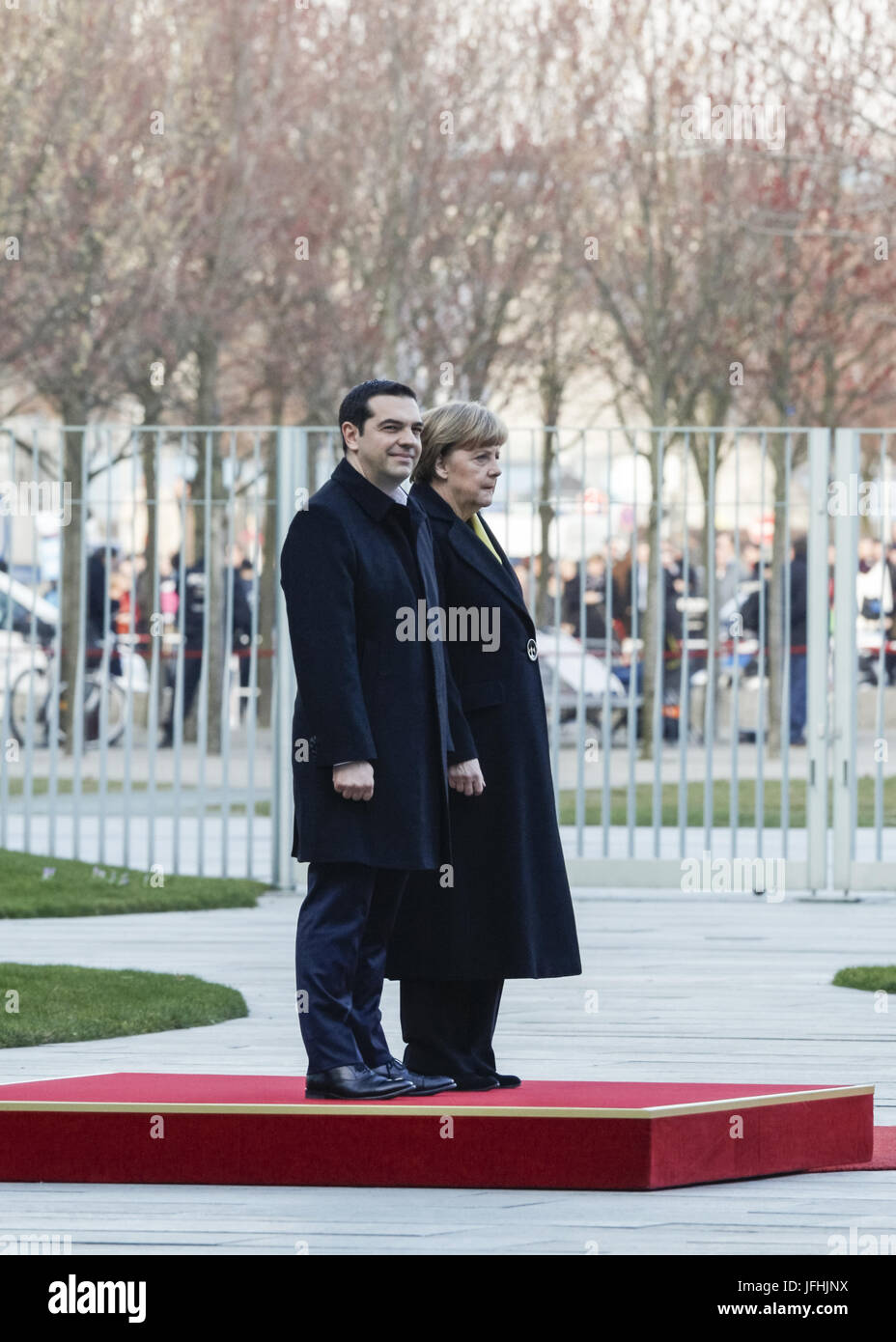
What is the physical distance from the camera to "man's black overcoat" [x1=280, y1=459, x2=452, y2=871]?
5762 millimetres

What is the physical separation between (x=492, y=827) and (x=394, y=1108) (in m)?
0.82

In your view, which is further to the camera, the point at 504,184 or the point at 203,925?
the point at 504,184

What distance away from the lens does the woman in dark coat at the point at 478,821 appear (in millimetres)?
6074

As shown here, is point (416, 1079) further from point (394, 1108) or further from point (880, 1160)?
point (880, 1160)

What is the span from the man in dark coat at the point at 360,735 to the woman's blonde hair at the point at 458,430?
0.23 meters

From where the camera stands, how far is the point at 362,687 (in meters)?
5.88

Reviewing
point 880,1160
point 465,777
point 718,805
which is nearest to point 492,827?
point 465,777

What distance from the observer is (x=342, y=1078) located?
228 inches

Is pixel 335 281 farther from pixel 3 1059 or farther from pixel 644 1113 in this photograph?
pixel 644 1113

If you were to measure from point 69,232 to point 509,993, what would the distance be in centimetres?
1281

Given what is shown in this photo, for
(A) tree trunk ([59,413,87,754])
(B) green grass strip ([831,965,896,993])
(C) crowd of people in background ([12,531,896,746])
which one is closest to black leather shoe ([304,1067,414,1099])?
(B) green grass strip ([831,965,896,993])

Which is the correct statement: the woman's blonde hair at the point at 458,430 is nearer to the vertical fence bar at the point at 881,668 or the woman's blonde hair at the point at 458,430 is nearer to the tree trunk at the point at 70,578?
the vertical fence bar at the point at 881,668

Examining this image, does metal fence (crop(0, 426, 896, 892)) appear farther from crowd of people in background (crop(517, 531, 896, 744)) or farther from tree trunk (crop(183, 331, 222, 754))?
tree trunk (crop(183, 331, 222, 754))
